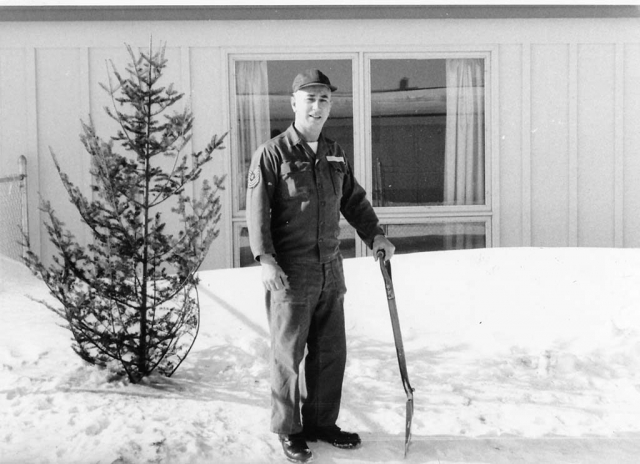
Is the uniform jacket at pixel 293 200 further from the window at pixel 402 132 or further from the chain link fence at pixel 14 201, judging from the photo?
the chain link fence at pixel 14 201

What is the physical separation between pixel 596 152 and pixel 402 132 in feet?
6.46

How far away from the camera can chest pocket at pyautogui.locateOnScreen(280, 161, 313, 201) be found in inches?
125

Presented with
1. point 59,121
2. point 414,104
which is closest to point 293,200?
point 414,104

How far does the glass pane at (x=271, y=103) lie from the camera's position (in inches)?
270

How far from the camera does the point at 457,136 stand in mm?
7156

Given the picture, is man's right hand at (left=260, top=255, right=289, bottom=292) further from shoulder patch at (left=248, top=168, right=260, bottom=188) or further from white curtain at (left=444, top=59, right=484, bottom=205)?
white curtain at (left=444, top=59, right=484, bottom=205)

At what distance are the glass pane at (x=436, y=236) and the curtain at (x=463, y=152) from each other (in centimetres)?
1

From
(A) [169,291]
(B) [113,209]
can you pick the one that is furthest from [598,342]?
(B) [113,209]

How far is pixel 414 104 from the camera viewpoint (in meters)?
7.05

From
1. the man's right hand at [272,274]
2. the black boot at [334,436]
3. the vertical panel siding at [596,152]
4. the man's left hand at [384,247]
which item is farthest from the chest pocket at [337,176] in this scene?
the vertical panel siding at [596,152]

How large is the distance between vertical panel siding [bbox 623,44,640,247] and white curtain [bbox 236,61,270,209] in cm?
362

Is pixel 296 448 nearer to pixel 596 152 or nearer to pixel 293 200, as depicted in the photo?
pixel 293 200

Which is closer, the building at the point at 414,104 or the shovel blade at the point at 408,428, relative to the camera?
the shovel blade at the point at 408,428

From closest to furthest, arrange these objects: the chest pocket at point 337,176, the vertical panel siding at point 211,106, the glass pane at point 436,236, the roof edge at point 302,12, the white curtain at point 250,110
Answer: the chest pocket at point 337,176 → the roof edge at point 302,12 → the vertical panel siding at point 211,106 → the white curtain at point 250,110 → the glass pane at point 436,236
